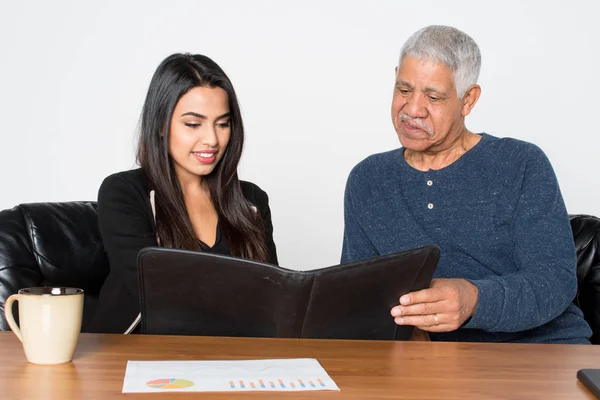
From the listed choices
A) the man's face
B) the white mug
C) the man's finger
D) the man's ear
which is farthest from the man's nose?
the white mug

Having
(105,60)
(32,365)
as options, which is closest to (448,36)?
(32,365)

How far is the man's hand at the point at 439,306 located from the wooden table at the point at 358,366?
56 mm

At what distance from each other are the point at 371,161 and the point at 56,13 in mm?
1766

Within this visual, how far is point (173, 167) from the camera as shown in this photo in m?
2.25

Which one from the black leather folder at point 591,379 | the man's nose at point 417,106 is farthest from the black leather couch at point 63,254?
the black leather folder at point 591,379

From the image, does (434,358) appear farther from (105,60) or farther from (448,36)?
(105,60)

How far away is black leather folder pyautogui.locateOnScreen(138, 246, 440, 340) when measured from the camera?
1171 mm

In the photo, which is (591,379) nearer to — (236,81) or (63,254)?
(63,254)

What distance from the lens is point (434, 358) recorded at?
1197 mm

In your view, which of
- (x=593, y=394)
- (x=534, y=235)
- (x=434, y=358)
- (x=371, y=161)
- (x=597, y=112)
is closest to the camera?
(x=593, y=394)

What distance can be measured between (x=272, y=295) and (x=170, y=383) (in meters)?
0.25

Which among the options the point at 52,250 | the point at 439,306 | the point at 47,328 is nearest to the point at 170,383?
the point at 47,328

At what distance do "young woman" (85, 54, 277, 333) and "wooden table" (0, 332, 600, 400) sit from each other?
2.34 ft

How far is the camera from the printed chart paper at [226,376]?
984 millimetres
